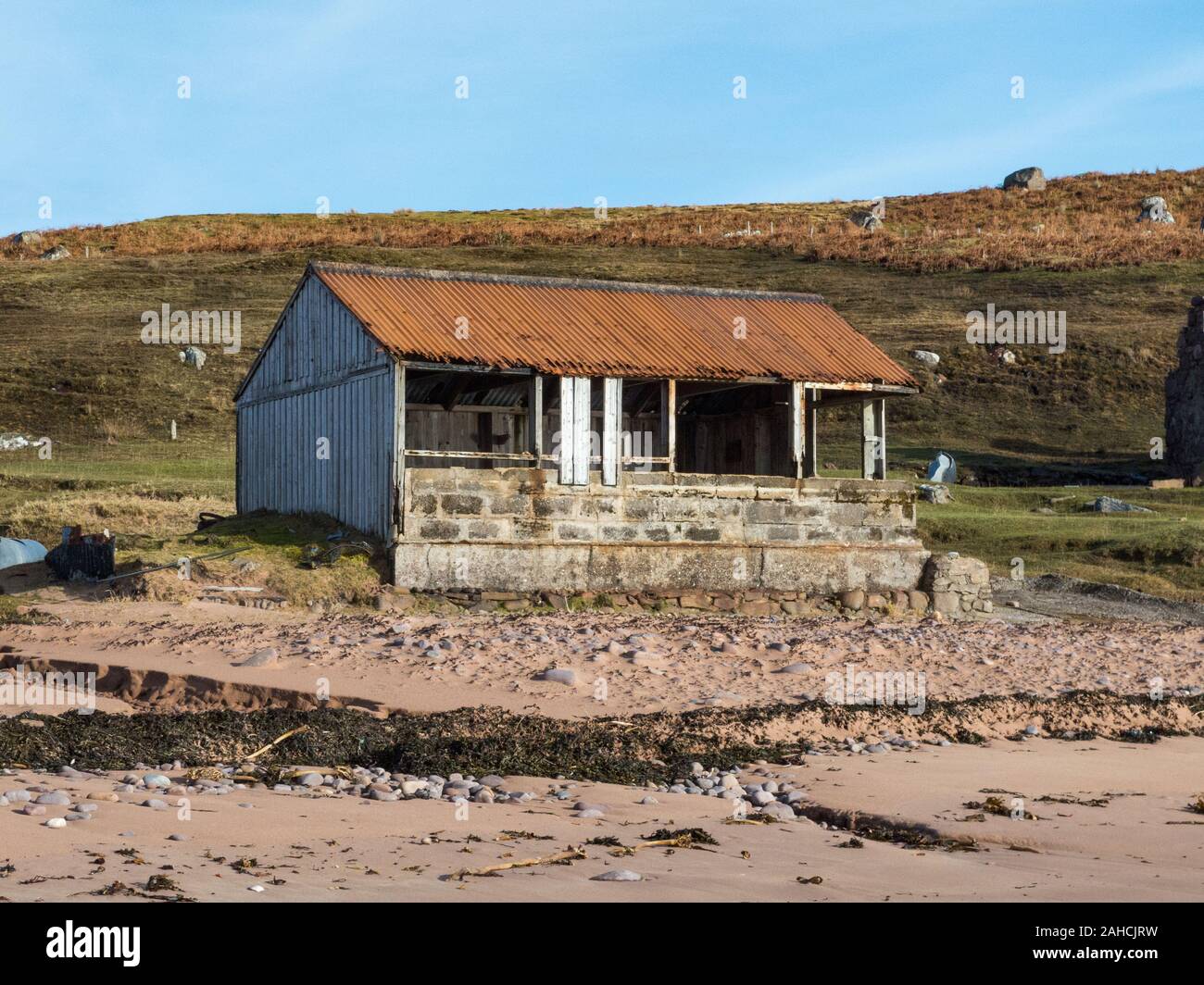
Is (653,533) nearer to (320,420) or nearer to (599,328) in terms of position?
(599,328)

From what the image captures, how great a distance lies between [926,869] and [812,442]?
1894cm

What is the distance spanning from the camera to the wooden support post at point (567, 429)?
74.0 feet

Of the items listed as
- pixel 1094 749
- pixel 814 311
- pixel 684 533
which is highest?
pixel 814 311

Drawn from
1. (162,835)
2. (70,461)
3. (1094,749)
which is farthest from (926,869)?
(70,461)

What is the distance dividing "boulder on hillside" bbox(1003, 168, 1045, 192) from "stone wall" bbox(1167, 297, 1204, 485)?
42.0m

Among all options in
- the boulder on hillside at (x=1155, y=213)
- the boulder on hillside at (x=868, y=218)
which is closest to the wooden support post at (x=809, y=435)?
the boulder on hillside at (x=868, y=218)

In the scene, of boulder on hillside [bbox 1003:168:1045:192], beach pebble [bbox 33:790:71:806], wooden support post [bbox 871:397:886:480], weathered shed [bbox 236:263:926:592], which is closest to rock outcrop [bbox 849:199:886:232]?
boulder on hillside [bbox 1003:168:1045:192]

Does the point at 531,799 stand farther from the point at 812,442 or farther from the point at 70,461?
the point at 70,461

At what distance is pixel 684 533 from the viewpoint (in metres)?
23.2

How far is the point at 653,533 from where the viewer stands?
22938 mm

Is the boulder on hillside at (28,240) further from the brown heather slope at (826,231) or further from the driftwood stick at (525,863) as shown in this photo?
the driftwood stick at (525,863)

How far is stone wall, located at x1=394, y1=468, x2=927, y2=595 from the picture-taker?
2159 centimetres

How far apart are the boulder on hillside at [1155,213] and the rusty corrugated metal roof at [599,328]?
52963mm

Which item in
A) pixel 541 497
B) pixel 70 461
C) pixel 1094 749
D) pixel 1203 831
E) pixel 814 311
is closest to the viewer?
pixel 1203 831
